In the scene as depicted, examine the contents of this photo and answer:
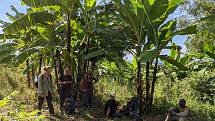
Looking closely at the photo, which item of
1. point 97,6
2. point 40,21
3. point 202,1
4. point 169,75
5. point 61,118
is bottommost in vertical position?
point 61,118

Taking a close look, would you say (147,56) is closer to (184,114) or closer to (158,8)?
(158,8)

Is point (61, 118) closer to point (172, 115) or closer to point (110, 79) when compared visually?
point (172, 115)

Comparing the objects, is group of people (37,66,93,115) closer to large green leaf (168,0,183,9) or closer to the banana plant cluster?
the banana plant cluster

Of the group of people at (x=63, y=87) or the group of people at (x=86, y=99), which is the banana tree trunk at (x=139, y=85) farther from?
the group of people at (x=63, y=87)

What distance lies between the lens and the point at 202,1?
15562mm

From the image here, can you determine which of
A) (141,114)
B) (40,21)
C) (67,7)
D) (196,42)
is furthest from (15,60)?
(196,42)

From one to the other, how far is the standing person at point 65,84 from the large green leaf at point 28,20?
5.17 ft

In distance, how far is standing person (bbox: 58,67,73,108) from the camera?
1134 centimetres

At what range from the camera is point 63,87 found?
11477 millimetres

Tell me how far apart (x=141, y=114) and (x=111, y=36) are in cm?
229

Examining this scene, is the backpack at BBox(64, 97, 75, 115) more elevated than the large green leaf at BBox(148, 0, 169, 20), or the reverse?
the large green leaf at BBox(148, 0, 169, 20)

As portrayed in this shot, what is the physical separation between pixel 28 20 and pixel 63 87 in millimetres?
2205

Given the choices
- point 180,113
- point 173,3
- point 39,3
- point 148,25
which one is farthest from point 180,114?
point 39,3

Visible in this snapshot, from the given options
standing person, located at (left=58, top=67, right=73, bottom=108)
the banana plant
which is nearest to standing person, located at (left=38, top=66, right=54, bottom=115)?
standing person, located at (left=58, top=67, right=73, bottom=108)
